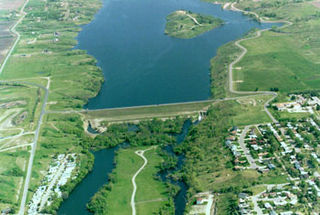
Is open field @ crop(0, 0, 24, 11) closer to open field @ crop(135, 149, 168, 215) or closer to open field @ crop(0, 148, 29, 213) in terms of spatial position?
open field @ crop(0, 148, 29, 213)

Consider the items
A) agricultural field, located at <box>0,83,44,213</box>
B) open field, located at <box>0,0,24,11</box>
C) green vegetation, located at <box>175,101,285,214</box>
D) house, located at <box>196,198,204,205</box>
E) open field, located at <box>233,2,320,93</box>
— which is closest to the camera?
house, located at <box>196,198,204,205</box>

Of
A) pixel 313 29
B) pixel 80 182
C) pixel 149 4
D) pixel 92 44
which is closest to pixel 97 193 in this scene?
pixel 80 182

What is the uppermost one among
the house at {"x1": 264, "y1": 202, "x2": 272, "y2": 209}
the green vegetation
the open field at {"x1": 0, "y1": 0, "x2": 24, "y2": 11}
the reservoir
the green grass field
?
the open field at {"x1": 0, "y1": 0, "x2": 24, "y2": 11}

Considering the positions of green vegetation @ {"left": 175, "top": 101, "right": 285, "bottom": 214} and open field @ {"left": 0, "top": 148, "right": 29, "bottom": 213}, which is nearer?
green vegetation @ {"left": 175, "top": 101, "right": 285, "bottom": 214}

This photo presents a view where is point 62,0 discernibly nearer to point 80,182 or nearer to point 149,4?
point 149,4

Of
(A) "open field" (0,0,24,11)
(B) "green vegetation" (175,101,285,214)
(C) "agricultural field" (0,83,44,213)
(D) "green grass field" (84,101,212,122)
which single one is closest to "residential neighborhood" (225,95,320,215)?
(B) "green vegetation" (175,101,285,214)

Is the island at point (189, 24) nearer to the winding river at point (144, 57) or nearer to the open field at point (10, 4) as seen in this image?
the winding river at point (144, 57)
